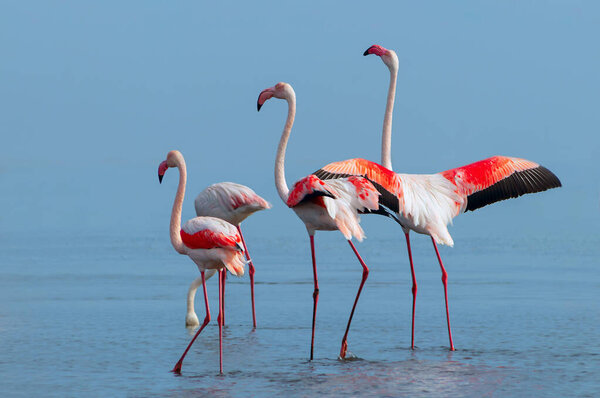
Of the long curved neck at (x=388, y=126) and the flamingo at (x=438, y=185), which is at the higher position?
the long curved neck at (x=388, y=126)

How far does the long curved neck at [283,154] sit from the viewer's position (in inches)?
323

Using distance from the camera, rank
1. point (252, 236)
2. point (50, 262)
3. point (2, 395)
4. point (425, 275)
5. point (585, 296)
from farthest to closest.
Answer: point (252, 236) < point (50, 262) < point (425, 275) < point (585, 296) < point (2, 395)

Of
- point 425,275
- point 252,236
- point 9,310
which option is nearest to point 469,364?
point 9,310

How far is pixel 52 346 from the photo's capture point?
8594 mm

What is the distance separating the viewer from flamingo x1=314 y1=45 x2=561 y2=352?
786 cm

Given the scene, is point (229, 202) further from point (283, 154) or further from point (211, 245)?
point (211, 245)

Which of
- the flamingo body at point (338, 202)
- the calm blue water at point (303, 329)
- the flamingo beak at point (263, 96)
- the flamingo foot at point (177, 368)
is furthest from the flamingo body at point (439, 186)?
the flamingo foot at point (177, 368)

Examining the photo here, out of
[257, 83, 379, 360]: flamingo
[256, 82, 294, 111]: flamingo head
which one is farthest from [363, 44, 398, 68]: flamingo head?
[257, 83, 379, 360]: flamingo

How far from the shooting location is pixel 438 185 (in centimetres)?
845

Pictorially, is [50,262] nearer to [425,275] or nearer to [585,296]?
[425,275]

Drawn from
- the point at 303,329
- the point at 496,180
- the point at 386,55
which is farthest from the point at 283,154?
the point at 303,329

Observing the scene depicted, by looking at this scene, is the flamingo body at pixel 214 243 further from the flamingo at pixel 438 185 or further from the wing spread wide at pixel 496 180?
the wing spread wide at pixel 496 180

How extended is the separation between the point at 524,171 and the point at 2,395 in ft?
16.1

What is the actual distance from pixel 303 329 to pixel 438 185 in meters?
2.15
